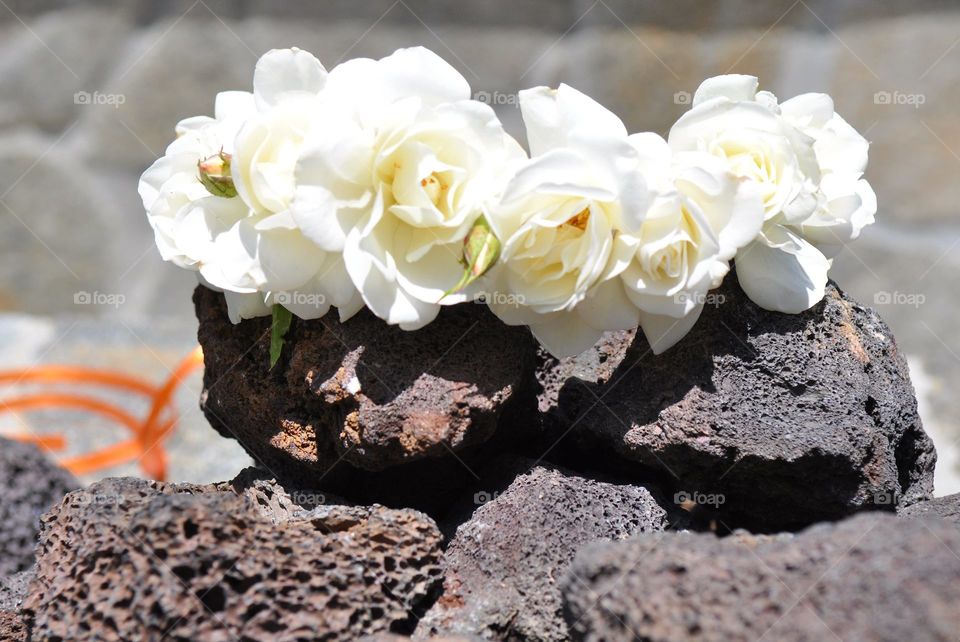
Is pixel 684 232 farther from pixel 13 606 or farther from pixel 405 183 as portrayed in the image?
pixel 13 606

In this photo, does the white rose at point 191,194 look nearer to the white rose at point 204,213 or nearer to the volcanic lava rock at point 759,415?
the white rose at point 204,213

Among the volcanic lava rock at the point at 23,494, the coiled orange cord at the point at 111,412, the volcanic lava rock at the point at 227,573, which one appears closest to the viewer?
the volcanic lava rock at the point at 227,573

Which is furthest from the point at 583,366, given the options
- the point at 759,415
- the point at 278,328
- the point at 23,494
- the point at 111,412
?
the point at 111,412

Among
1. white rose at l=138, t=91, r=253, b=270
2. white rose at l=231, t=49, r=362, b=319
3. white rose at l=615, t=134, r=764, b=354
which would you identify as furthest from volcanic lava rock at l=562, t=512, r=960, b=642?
white rose at l=138, t=91, r=253, b=270

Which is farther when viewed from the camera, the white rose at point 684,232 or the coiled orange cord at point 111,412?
the coiled orange cord at point 111,412

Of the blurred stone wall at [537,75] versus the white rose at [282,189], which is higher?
the blurred stone wall at [537,75]

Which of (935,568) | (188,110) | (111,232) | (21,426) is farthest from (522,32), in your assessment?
(935,568)

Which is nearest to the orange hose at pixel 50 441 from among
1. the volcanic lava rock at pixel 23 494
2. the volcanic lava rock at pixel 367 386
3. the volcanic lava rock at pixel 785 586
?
the volcanic lava rock at pixel 23 494
